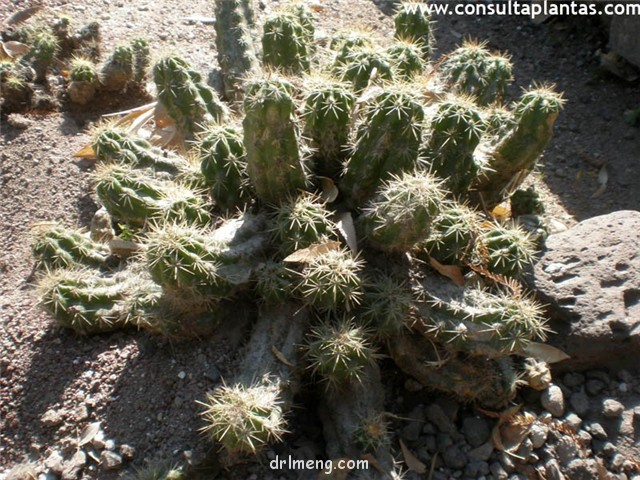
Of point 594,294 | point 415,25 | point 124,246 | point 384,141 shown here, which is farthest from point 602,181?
point 124,246

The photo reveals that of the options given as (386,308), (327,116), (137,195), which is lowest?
(386,308)

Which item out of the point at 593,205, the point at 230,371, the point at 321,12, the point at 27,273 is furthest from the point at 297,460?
the point at 321,12

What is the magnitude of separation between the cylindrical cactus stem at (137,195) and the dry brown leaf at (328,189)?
57 centimetres

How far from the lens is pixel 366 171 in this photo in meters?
3.17

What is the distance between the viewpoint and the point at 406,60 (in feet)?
12.3

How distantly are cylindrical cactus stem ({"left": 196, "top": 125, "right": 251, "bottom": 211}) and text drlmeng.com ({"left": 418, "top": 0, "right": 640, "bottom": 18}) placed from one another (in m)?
3.27

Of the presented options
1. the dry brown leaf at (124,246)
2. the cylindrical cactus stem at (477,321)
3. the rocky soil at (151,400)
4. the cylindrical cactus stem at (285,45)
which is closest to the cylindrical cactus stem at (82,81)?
the rocky soil at (151,400)

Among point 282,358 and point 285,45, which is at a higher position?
point 285,45

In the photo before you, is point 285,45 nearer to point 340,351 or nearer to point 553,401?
point 340,351

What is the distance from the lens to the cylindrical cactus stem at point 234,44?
4.16m

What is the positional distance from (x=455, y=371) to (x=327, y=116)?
4.30 ft

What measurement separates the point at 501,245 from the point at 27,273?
260cm

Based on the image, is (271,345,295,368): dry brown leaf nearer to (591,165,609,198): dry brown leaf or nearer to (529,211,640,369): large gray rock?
(529,211,640,369): large gray rock

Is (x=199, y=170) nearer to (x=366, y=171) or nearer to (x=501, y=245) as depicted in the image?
(x=366, y=171)
